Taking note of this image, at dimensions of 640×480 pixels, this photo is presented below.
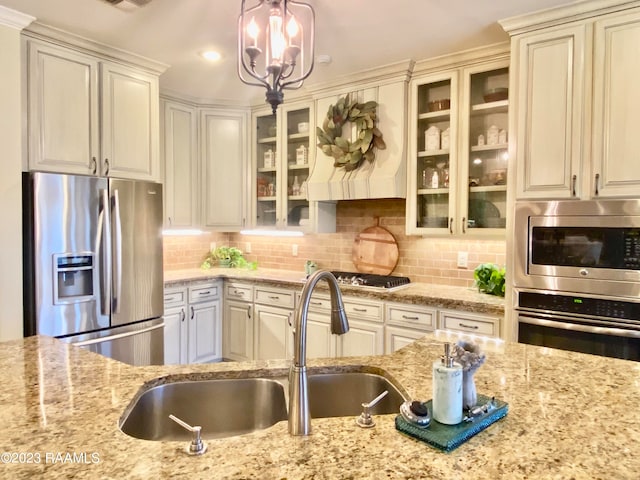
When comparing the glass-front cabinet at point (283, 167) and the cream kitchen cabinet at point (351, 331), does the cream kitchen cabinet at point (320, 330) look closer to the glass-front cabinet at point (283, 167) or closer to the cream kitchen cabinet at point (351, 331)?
the cream kitchen cabinet at point (351, 331)

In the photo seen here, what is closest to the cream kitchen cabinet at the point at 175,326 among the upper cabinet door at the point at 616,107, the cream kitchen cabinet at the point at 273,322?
the cream kitchen cabinet at the point at 273,322

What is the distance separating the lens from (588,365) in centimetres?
145

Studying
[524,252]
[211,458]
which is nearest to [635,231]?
[524,252]

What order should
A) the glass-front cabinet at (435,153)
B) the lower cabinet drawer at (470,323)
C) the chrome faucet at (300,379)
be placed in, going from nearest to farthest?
the chrome faucet at (300,379) → the lower cabinet drawer at (470,323) → the glass-front cabinet at (435,153)

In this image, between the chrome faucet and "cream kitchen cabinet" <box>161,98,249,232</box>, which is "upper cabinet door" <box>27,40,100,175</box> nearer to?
"cream kitchen cabinet" <box>161,98,249,232</box>

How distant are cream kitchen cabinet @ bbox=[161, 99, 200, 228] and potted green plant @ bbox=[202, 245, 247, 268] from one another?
50cm

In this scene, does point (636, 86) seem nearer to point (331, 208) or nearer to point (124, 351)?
point (331, 208)

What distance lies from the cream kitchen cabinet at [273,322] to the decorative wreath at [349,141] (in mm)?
1186

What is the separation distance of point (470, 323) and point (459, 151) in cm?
118

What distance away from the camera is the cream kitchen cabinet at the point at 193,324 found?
354cm

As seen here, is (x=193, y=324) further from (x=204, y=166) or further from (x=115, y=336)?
(x=204, y=166)

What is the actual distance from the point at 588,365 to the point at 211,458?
1.28 m

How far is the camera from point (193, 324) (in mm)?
3705

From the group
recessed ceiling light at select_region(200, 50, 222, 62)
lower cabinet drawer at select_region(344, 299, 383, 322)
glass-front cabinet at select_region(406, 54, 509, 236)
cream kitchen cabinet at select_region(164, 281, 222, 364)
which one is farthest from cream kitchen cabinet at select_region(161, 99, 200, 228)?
glass-front cabinet at select_region(406, 54, 509, 236)
